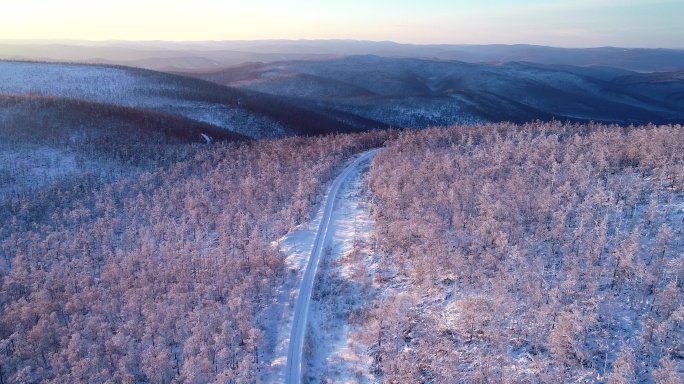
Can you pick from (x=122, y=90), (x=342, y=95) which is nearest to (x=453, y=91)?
(x=342, y=95)

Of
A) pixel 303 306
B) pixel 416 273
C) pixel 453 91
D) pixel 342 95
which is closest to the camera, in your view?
pixel 303 306

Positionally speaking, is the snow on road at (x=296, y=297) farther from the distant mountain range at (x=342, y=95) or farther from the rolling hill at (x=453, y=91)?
the rolling hill at (x=453, y=91)

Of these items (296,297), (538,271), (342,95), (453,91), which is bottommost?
(296,297)

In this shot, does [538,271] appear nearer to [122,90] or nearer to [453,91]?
[122,90]

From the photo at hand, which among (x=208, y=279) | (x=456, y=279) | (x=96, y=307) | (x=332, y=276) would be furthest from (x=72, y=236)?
(x=456, y=279)

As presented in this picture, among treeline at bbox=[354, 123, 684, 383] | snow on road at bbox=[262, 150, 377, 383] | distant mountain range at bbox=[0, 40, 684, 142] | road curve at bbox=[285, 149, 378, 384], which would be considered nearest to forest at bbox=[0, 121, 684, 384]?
treeline at bbox=[354, 123, 684, 383]

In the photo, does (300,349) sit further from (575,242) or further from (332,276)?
(575,242)

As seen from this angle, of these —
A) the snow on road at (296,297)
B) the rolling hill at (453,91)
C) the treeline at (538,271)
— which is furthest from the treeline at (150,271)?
the rolling hill at (453,91)

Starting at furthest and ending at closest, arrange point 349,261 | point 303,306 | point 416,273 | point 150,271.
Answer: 1. point 349,261
2. point 150,271
3. point 416,273
4. point 303,306
